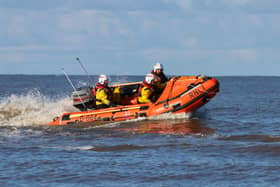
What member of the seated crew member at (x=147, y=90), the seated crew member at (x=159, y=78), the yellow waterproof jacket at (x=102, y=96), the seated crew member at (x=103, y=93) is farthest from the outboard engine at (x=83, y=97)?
the seated crew member at (x=159, y=78)

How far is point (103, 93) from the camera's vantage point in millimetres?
19984

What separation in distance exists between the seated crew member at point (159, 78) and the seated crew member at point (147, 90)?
46 cm

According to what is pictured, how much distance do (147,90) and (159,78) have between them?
966 millimetres

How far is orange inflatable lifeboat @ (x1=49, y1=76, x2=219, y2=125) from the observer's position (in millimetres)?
19688

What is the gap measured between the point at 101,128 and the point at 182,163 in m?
6.51

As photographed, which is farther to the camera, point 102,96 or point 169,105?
point 102,96

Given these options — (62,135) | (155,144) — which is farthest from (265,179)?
(62,135)

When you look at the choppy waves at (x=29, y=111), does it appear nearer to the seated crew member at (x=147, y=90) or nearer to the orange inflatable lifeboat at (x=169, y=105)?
the orange inflatable lifeboat at (x=169, y=105)

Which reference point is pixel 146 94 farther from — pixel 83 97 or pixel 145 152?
pixel 145 152

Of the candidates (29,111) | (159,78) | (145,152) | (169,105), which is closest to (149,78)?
(159,78)

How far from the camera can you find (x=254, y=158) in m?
13.6

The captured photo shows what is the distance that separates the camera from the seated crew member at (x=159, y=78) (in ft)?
67.6

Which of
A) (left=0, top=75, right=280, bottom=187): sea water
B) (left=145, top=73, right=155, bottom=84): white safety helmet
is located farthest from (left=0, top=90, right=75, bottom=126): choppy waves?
(left=145, top=73, right=155, bottom=84): white safety helmet
